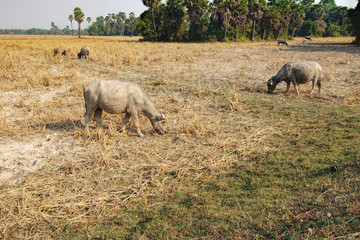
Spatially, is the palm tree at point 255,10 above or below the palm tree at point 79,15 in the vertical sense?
below

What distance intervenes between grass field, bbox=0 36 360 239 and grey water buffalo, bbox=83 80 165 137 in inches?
22.8

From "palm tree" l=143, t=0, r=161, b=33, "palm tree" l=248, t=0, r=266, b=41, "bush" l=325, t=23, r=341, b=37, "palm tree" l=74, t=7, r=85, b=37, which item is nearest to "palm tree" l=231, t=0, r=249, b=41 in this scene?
"palm tree" l=248, t=0, r=266, b=41

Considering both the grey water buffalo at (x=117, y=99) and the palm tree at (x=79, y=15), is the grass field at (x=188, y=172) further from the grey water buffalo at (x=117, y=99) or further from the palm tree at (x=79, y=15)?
the palm tree at (x=79, y=15)

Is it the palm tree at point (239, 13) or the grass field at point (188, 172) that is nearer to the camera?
the grass field at point (188, 172)

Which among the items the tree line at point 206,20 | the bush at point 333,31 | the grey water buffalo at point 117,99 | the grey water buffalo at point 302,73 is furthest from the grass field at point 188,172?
the bush at point 333,31

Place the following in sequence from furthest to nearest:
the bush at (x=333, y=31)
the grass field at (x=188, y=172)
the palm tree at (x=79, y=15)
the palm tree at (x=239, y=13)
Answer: the palm tree at (x=79, y=15) → the bush at (x=333, y=31) → the palm tree at (x=239, y=13) → the grass field at (x=188, y=172)

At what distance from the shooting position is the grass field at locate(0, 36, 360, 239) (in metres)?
3.72

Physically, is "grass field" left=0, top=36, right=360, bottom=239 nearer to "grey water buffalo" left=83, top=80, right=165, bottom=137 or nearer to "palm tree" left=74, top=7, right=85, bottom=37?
"grey water buffalo" left=83, top=80, right=165, bottom=137

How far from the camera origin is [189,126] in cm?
702

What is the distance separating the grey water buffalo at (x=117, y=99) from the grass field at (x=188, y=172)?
1.90ft

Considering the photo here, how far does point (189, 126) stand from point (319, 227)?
4136mm

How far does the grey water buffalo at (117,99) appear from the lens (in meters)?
6.33

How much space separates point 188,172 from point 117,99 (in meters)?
2.58

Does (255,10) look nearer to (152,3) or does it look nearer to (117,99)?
(152,3)
